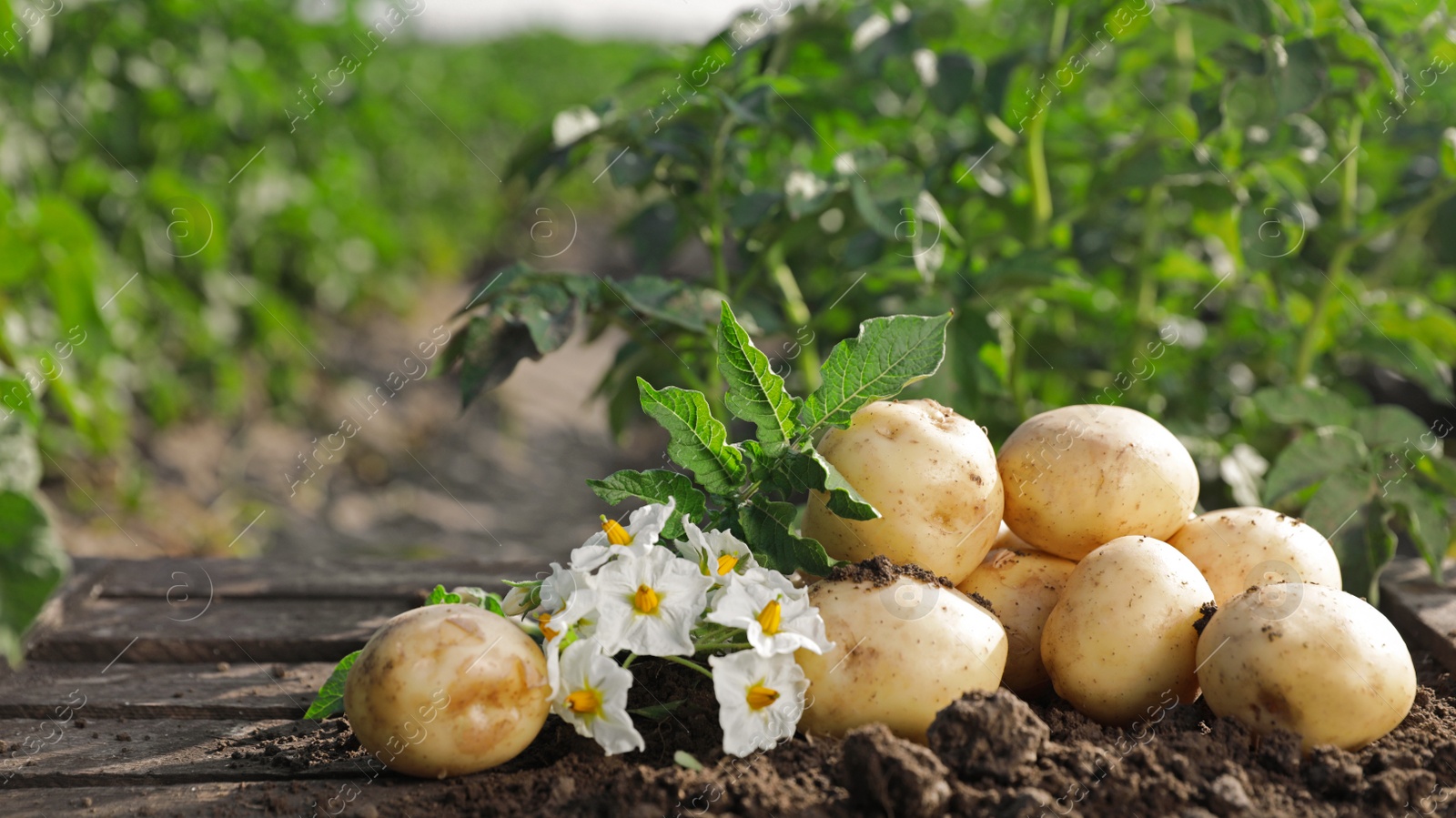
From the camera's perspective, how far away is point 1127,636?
1421 millimetres

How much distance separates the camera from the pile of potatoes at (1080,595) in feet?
4.39

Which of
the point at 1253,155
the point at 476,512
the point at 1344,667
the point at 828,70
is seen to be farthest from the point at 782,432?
the point at 476,512

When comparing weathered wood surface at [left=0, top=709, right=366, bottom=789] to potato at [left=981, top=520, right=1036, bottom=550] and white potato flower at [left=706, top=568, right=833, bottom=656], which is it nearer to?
white potato flower at [left=706, top=568, right=833, bottom=656]

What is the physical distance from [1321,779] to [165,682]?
171 cm

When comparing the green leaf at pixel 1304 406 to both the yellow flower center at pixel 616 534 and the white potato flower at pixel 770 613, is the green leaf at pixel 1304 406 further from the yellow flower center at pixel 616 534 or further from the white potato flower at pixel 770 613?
the yellow flower center at pixel 616 534

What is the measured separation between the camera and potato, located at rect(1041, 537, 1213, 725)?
1.42 meters

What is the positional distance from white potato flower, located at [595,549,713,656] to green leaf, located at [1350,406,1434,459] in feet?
4.63

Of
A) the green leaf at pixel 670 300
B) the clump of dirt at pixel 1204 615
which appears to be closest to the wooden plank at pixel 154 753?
the green leaf at pixel 670 300

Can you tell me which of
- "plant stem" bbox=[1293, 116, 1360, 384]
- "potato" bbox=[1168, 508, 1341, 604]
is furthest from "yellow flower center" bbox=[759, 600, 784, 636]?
"plant stem" bbox=[1293, 116, 1360, 384]

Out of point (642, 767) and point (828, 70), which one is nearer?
point (642, 767)

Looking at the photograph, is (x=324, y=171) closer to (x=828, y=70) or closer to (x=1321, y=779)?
(x=828, y=70)

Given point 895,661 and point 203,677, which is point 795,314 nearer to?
point 895,661

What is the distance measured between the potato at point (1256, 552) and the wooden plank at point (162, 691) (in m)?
1.37

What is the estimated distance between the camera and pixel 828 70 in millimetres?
2867
